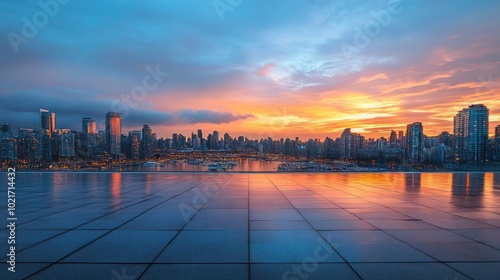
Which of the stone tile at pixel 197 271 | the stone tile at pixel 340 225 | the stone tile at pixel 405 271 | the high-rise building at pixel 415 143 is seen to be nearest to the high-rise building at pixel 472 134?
the high-rise building at pixel 415 143

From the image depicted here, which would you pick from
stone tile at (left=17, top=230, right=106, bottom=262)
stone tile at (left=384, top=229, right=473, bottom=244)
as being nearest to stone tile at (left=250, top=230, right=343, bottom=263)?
stone tile at (left=384, top=229, right=473, bottom=244)

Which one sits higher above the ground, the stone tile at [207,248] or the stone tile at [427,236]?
the stone tile at [427,236]

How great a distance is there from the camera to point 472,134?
4144 inches

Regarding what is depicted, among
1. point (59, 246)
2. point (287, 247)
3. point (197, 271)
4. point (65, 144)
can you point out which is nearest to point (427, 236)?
point (287, 247)

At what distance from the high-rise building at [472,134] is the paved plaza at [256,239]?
372ft

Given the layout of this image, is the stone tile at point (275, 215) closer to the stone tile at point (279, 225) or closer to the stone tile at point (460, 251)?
the stone tile at point (279, 225)

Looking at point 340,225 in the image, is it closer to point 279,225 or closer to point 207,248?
point 279,225

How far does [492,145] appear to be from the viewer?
371ft

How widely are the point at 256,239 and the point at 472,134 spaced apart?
13289cm

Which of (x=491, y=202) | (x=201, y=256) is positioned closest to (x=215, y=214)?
(x=201, y=256)

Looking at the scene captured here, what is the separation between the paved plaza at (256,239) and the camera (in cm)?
459

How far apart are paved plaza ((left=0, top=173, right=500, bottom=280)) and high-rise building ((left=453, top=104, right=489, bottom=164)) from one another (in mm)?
113430

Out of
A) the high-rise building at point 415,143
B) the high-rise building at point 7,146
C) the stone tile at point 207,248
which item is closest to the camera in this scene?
the stone tile at point 207,248

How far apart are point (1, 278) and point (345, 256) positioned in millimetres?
5994
